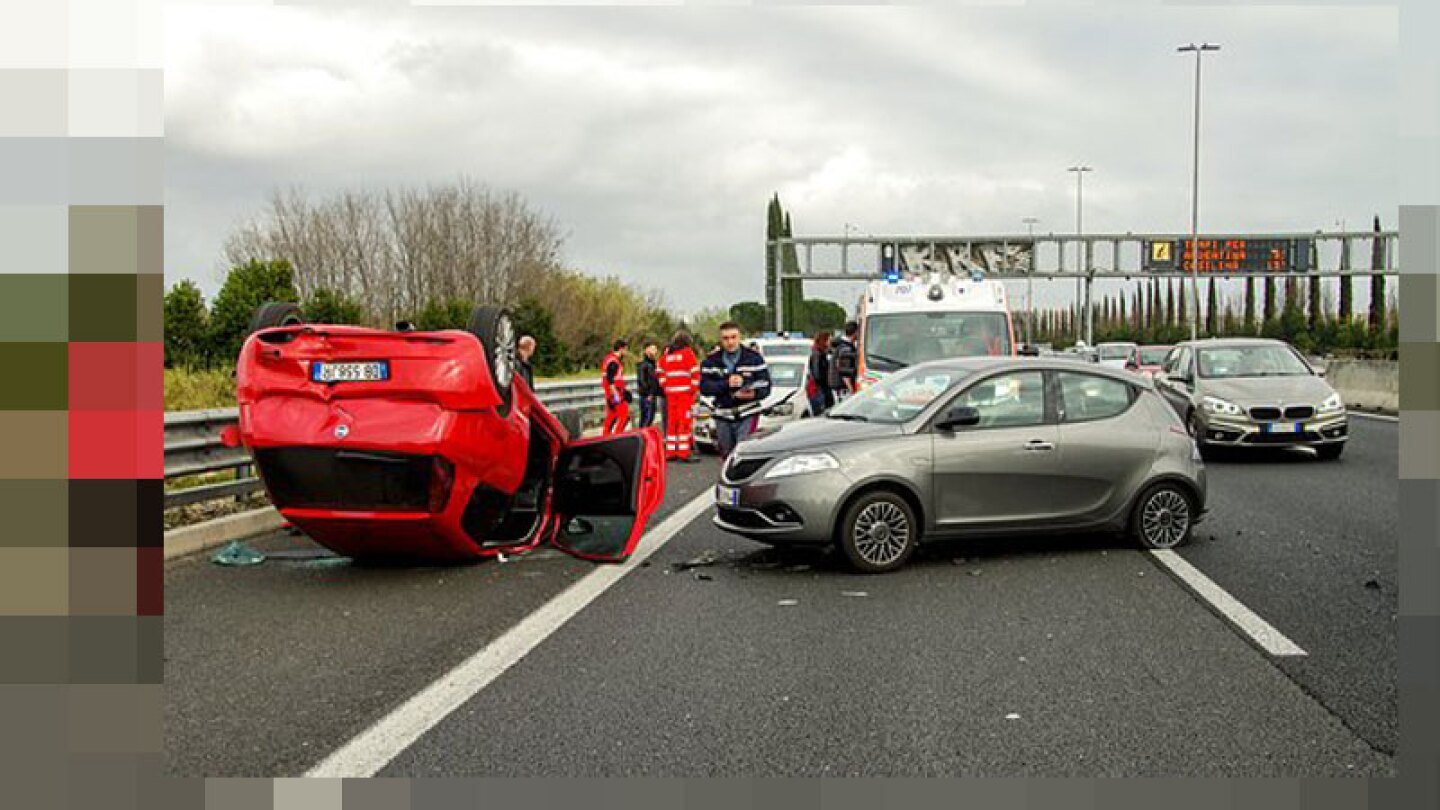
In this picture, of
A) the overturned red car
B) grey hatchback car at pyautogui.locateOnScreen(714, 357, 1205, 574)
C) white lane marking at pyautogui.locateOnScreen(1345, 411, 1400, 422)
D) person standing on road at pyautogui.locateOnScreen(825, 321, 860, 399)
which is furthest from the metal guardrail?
white lane marking at pyautogui.locateOnScreen(1345, 411, 1400, 422)

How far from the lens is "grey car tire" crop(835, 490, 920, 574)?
9414mm

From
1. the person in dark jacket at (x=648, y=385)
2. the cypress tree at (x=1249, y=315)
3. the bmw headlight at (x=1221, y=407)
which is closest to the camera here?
the bmw headlight at (x=1221, y=407)

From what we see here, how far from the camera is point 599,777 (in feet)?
15.8

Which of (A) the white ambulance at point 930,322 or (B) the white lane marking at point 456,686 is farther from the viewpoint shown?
(A) the white ambulance at point 930,322

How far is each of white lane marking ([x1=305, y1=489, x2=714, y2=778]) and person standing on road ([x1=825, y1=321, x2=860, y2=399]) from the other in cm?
864

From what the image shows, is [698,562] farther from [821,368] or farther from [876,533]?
[821,368]

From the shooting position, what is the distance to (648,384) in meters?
21.3

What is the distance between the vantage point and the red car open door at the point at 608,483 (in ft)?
33.8

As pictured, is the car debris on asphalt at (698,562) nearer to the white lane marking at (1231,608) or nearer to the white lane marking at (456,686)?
the white lane marking at (456,686)

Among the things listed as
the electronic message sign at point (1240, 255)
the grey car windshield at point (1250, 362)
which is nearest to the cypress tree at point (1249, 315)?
the electronic message sign at point (1240, 255)

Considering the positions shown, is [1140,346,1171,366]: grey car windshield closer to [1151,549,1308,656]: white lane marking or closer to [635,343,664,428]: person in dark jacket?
[635,343,664,428]: person in dark jacket

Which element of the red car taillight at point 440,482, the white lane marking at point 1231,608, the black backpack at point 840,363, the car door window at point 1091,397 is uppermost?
the black backpack at point 840,363

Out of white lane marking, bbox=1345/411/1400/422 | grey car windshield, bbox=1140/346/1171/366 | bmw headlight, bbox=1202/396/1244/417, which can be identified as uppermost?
grey car windshield, bbox=1140/346/1171/366

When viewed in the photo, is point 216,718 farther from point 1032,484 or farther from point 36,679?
point 1032,484
